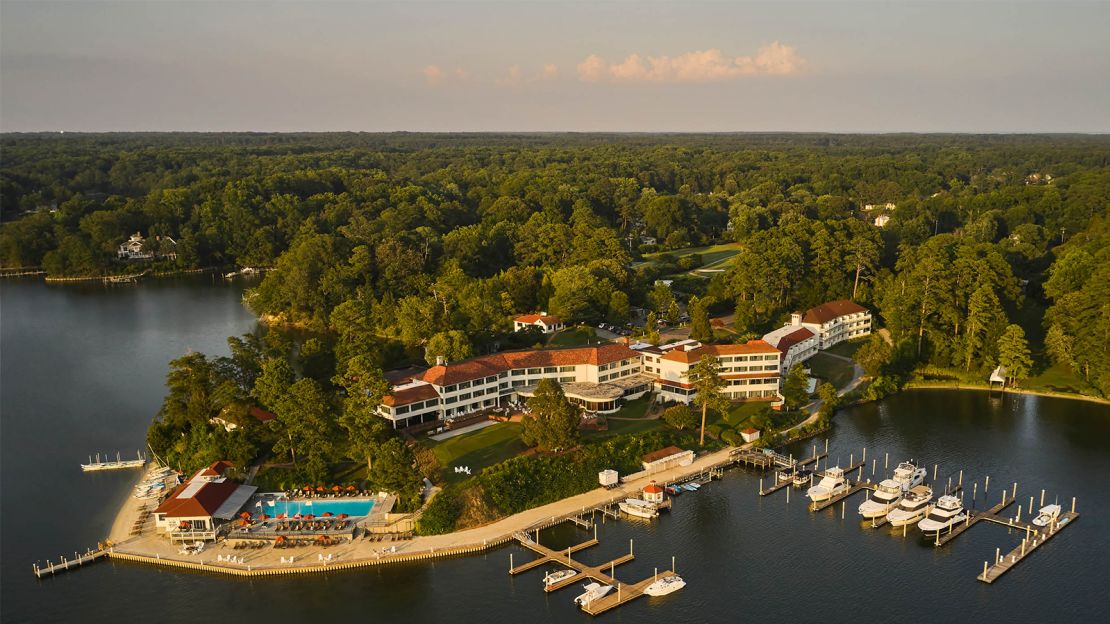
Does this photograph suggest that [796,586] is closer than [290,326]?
Yes

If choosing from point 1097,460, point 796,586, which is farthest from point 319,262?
point 1097,460

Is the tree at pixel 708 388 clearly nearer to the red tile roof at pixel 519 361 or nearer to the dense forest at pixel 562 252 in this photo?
the red tile roof at pixel 519 361

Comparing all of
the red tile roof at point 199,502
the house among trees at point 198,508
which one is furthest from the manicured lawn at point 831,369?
the red tile roof at point 199,502

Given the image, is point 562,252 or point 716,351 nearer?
point 716,351

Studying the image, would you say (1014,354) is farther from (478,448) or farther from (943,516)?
(478,448)

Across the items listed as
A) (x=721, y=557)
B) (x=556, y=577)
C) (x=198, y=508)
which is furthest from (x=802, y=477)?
(x=198, y=508)

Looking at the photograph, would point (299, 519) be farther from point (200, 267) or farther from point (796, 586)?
point (200, 267)

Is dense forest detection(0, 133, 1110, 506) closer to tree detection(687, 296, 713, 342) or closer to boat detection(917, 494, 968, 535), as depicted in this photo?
tree detection(687, 296, 713, 342)
